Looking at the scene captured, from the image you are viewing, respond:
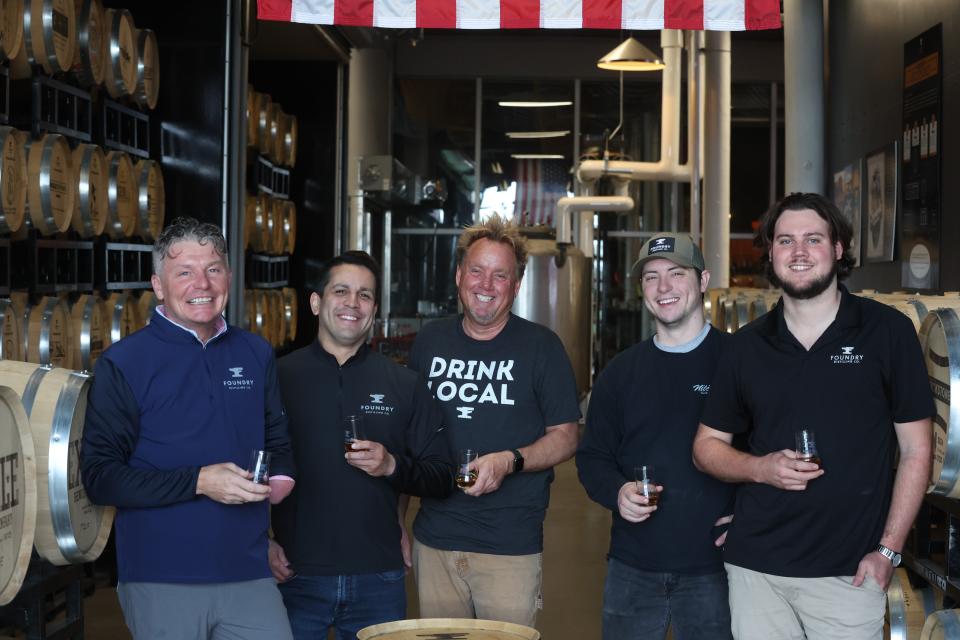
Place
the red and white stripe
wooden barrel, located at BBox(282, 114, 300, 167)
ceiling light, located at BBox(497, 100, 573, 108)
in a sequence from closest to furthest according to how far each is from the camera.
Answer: the red and white stripe → wooden barrel, located at BBox(282, 114, 300, 167) → ceiling light, located at BBox(497, 100, 573, 108)

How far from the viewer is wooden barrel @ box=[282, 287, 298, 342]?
9.16 m

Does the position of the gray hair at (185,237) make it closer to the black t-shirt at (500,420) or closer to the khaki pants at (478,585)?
the black t-shirt at (500,420)

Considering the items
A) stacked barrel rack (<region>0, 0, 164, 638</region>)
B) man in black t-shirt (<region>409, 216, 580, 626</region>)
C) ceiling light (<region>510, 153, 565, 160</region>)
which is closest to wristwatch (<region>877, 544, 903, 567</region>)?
man in black t-shirt (<region>409, 216, 580, 626</region>)

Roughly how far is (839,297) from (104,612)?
350 cm

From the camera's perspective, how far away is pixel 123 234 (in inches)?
232

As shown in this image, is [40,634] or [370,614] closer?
[40,634]

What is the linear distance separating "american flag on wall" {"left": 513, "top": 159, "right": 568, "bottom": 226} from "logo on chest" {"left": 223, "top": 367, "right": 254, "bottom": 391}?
11.1m

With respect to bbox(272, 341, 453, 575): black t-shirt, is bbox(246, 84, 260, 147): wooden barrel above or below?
above

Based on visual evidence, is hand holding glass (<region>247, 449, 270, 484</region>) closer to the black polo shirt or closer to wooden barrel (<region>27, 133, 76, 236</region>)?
the black polo shirt

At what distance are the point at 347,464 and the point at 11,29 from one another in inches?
116

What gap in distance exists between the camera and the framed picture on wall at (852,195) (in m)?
6.68

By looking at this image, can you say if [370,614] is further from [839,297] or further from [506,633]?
[839,297]

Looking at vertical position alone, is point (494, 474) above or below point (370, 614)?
above

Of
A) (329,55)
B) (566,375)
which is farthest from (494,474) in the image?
(329,55)
